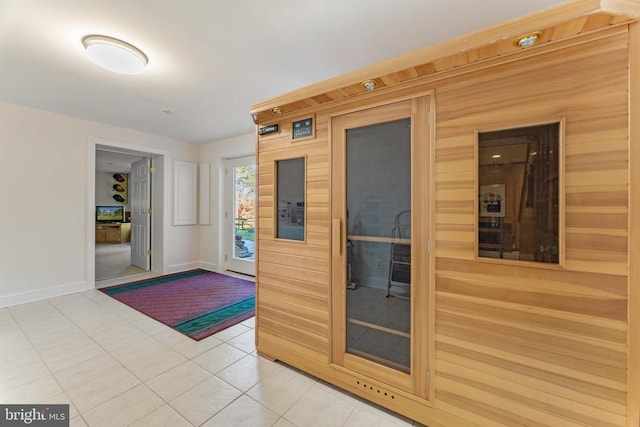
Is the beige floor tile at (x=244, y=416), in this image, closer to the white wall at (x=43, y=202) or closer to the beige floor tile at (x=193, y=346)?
the beige floor tile at (x=193, y=346)

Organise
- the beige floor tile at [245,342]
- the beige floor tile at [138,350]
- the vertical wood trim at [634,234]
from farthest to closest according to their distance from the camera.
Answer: the beige floor tile at [245,342]
the beige floor tile at [138,350]
the vertical wood trim at [634,234]

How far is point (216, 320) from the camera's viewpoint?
9.56 ft

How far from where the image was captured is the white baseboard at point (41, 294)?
10.7 ft

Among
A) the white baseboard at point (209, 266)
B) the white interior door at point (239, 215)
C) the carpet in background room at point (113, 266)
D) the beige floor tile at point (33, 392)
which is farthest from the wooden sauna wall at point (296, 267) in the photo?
the carpet in background room at point (113, 266)

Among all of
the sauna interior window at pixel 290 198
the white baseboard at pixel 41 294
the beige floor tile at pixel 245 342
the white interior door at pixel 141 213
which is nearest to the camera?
the sauna interior window at pixel 290 198

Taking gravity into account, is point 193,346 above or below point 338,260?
below

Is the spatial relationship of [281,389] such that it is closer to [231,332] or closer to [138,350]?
[231,332]

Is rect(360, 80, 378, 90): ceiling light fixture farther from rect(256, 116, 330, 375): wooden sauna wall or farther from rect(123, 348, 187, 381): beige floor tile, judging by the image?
rect(123, 348, 187, 381): beige floor tile

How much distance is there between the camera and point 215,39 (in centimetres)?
197

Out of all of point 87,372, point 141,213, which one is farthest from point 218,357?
point 141,213

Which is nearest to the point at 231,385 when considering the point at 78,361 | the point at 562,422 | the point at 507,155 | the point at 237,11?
the point at 78,361

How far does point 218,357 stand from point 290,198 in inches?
60.7

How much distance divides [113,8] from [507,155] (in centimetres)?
260

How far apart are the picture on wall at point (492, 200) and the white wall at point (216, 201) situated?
4.24m
